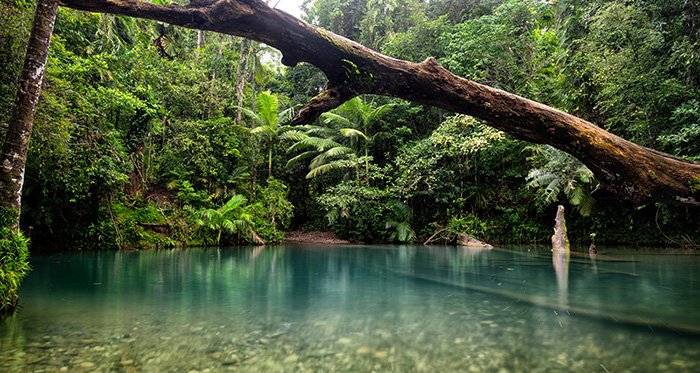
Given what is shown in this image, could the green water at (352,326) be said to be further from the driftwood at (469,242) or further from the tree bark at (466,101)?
the driftwood at (469,242)

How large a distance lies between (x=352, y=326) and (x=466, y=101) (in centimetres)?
172

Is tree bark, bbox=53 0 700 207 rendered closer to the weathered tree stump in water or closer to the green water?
the green water

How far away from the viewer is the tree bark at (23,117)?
9.58 feet

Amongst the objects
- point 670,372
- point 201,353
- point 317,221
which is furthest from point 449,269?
point 317,221

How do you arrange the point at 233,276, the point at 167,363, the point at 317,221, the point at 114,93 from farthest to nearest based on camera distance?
the point at 317,221, the point at 114,93, the point at 233,276, the point at 167,363

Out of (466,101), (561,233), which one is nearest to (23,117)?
(466,101)

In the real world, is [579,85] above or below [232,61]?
below

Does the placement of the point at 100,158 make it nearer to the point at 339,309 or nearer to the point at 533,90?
the point at 339,309

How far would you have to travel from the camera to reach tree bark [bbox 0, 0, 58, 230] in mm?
2920

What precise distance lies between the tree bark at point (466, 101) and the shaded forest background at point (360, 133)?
3.61 metres

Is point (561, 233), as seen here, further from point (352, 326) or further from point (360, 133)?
point (352, 326)

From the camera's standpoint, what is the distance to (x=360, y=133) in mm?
14969

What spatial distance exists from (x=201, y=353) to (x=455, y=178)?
14086mm

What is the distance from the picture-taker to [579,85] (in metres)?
11.7
